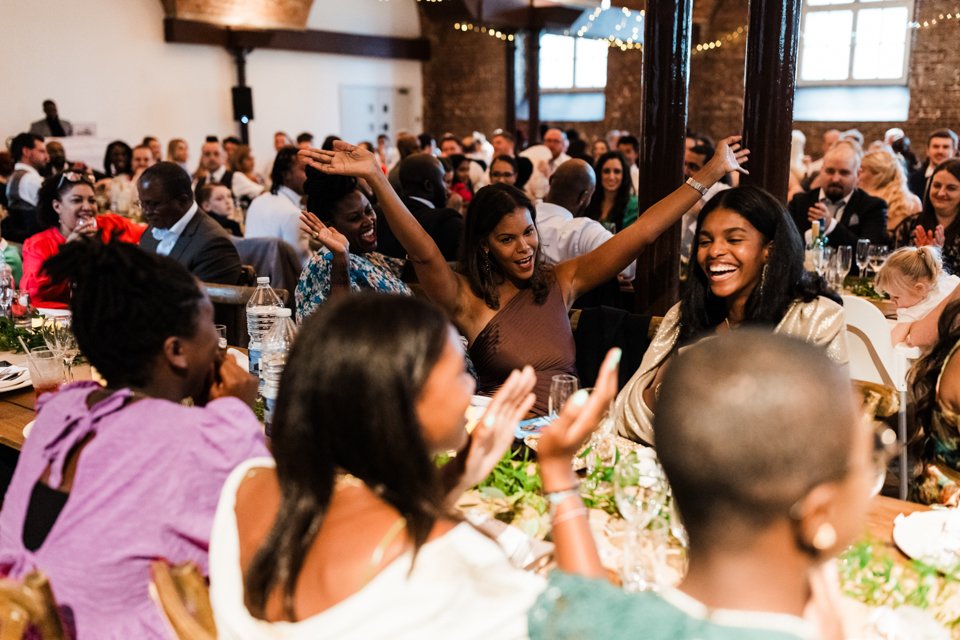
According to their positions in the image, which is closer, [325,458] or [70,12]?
A: [325,458]

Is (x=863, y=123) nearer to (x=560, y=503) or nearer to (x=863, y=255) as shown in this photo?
(x=863, y=255)

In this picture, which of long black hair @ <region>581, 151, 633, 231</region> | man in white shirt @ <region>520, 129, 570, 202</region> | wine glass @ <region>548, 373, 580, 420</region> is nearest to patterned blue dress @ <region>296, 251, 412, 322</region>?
wine glass @ <region>548, 373, 580, 420</region>

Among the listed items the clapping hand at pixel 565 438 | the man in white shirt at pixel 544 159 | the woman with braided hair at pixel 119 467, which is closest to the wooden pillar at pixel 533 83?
the man in white shirt at pixel 544 159

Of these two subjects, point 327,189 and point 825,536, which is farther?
point 327,189

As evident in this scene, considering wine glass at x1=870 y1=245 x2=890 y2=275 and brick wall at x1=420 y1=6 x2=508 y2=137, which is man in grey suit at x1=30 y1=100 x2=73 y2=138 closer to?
brick wall at x1=420 y1=6 x2=508 y2=137

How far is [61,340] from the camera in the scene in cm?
291

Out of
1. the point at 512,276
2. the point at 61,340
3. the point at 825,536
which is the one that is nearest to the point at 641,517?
the point at 825,536

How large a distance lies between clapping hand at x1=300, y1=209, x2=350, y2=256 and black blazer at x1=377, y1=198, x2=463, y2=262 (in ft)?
5.30

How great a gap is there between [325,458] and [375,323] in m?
0.19

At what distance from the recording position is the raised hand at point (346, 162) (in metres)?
2.61

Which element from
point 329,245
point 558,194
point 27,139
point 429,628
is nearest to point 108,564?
point 429,628

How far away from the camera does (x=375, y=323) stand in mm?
1110

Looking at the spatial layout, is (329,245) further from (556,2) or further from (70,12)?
(556,2)

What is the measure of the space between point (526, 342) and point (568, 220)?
1767 millimetres
